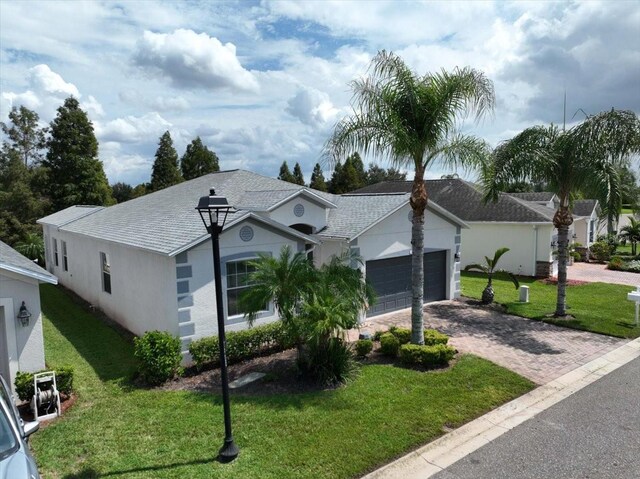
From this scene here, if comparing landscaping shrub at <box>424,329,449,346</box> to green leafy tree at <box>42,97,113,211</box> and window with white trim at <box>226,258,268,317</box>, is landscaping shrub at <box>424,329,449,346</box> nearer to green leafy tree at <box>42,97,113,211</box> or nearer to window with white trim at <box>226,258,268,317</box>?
window with white trim at <box>226,258,268,317</box>

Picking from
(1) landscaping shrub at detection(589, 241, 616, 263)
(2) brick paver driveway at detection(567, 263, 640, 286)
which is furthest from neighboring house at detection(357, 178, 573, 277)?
(1) landscaping shrub at detection(589, 241, 616, 263)

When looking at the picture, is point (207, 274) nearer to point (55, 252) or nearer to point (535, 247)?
point (55, 252)

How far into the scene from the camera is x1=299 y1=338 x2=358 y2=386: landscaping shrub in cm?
980

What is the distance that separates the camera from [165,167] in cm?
4572

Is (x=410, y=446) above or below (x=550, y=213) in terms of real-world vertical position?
below

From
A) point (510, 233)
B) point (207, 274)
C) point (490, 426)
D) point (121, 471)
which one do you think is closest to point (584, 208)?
point (510, 233)

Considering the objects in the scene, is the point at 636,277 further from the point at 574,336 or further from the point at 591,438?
the point at 591,438

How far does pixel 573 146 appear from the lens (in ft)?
47.5

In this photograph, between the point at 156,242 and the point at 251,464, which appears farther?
A: the point at 156,242

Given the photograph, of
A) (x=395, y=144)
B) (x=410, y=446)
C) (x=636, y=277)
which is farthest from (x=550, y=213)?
(x=410, y=446)

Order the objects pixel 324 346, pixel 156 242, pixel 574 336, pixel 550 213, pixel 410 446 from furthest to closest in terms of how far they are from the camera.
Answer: pixel 550 213, pixel 574 336, pixel 156 242, pixel 324 346, pixel 410 446

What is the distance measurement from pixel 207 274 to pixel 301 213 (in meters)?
4.82

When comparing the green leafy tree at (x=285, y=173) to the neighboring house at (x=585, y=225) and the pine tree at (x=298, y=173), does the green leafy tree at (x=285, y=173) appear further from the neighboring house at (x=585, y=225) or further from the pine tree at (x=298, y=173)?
the neighboring house at (x=585, y=225)

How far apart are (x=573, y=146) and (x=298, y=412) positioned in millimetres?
12359
